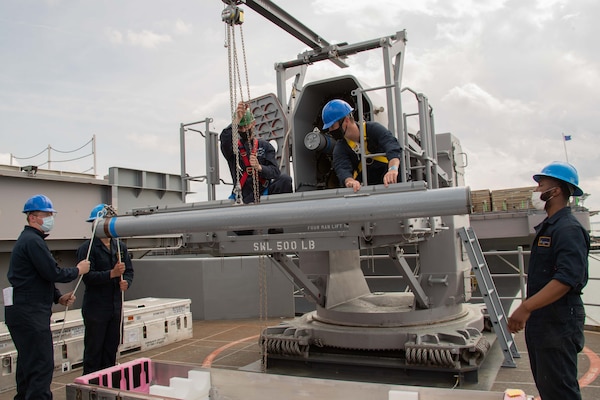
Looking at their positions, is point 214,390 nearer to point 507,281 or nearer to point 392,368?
point 392,368

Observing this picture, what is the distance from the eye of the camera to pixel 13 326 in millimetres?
4391

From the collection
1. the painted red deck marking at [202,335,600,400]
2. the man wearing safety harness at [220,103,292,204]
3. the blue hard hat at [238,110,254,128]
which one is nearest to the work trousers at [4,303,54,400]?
the painted red deck marking at [202,335,600,400]

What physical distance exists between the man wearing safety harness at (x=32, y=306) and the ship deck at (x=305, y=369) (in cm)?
141

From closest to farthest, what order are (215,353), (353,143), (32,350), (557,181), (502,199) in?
(557,181)
(32,350)
(353,143)
(215,353)
(502,199)

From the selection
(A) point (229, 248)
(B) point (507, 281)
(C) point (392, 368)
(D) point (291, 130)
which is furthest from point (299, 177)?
(B) point (507, 281)

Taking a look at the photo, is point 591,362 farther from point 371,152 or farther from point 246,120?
point 246,120

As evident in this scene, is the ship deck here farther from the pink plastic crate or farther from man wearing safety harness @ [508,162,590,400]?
man wearing safety harness @ [508,162,590,400]

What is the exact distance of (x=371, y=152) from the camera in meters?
5.50

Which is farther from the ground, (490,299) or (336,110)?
(336,110)

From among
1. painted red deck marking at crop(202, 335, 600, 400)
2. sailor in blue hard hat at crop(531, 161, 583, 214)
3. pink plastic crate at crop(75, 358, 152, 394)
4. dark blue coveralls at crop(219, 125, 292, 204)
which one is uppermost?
dark blue coveralls at crop(219, 125, 292, 204)

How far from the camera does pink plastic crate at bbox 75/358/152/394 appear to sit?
4199 millimetres

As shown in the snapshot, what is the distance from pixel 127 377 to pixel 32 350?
2.79 feet

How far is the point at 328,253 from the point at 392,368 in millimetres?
1676

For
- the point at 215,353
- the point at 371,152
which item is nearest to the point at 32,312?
the point at 215,353
